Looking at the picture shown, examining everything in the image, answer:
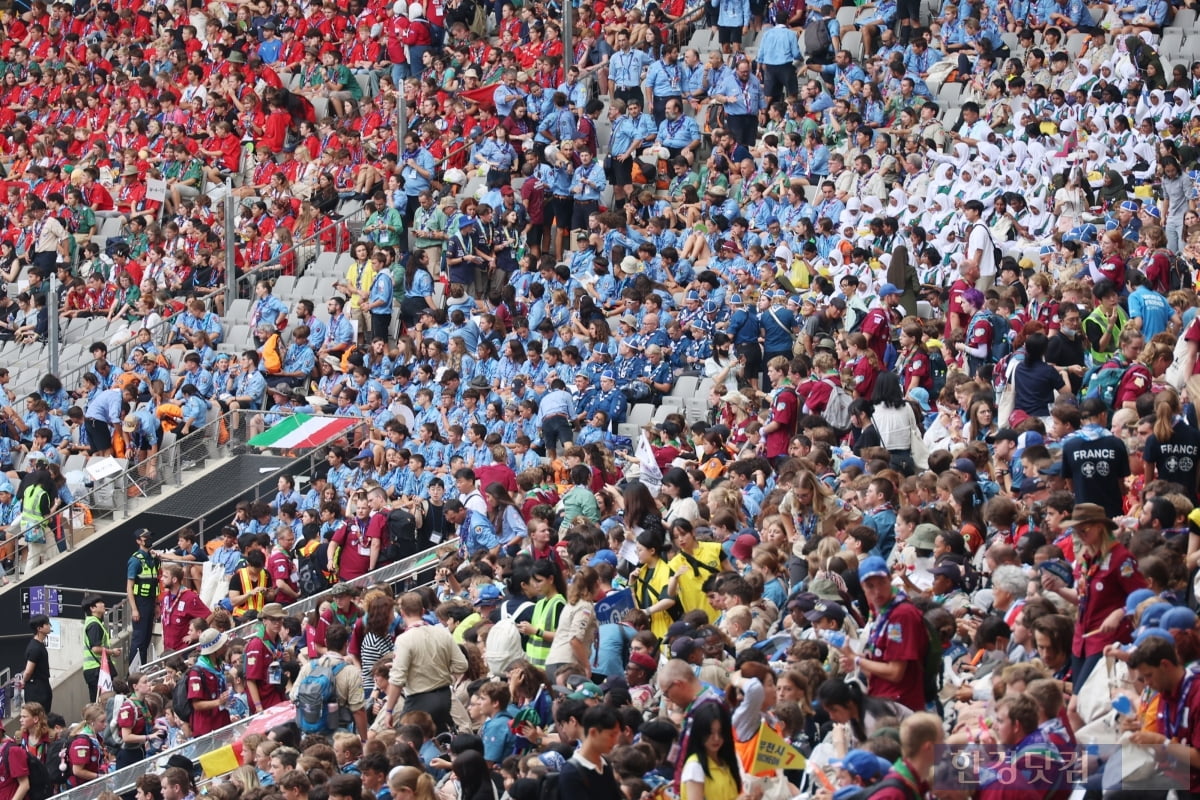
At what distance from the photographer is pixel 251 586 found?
17438 millimetres

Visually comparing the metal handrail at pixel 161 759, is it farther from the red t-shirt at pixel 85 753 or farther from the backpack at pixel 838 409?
the backpack at pixel 838 409

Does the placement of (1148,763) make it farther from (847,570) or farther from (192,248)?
(192,248)

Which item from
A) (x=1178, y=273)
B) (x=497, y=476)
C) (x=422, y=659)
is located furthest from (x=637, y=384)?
(x=422, y=659)

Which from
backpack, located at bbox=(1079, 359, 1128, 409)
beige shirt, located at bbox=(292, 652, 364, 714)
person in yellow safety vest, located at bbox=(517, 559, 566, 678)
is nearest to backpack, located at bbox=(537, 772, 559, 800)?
person in yellow safety vest, located at bbox=(517, 559, 566, 678)

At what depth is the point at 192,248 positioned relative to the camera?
24.6m

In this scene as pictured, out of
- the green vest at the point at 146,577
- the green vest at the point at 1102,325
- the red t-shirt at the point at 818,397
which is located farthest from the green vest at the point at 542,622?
the green vest at the point at 146,577

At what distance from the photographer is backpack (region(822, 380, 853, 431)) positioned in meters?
15.7

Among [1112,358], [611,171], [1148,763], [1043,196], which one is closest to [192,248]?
[611,171]

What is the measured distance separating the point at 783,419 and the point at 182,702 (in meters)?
5.04

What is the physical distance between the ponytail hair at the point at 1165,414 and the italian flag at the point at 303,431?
33.3 feet

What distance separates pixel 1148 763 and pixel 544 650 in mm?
4723

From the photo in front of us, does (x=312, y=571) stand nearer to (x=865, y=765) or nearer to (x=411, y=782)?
(x=411, y=782)

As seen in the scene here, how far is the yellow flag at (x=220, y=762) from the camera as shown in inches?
526

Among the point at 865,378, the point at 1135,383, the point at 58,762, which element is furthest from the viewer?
the point at 865,378
